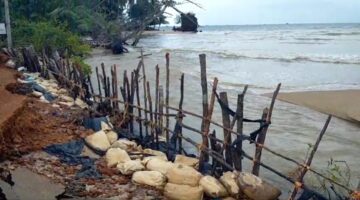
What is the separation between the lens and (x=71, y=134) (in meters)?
5.87

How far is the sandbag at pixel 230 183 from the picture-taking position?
170 inches

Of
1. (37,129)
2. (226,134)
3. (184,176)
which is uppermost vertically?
(226,134)

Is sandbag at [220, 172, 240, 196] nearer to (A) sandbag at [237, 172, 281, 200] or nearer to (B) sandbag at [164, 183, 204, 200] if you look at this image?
(A) sandbag at [237, 172, 281, 200]

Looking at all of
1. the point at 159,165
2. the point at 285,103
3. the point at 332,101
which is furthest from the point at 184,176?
the point at 332,101

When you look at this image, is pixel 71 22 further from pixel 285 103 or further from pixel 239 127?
pixel 239 127

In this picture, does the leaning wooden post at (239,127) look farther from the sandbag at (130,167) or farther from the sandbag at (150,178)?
the sandbag at (130,167)

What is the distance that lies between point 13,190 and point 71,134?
71.2 inches

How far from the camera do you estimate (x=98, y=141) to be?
5543mm

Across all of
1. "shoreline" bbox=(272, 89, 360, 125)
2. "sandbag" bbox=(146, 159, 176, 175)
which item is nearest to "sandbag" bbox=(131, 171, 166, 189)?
"sandbag" bbox=(146, 159, 176, 175)

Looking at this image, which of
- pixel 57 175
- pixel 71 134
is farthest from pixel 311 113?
pixel 57 175

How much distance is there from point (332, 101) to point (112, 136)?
684 cm

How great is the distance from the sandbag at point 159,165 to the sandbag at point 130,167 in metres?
0.09

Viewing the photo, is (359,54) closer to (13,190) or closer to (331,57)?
(331,57)

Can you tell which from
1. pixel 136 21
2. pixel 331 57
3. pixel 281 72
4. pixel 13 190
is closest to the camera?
pixel 13 190
